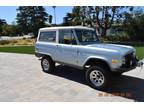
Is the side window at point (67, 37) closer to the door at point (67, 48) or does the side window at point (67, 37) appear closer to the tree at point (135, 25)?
the door at point (67, 48)

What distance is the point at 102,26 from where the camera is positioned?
36531 millimetres

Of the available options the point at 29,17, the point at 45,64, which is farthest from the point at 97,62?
the point at 29,17

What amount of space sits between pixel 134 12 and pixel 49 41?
101 feet

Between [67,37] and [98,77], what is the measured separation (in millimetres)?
1967

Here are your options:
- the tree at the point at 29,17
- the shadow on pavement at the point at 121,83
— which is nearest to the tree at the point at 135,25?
the tree at the point at 29,17

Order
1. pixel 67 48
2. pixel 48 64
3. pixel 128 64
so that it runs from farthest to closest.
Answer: pixel 48 64, pixel 67 48, pixel 128 64

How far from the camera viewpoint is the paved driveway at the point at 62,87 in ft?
19.3

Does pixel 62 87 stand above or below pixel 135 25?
below

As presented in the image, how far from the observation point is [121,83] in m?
7.31

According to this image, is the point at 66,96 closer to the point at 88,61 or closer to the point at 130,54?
the point at 88,61

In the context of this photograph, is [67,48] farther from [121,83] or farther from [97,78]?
[121,83]

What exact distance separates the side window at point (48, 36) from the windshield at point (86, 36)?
3.99ft
